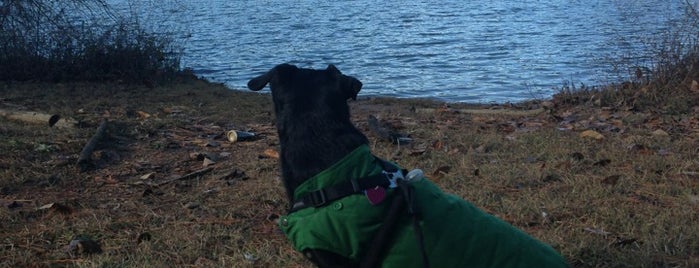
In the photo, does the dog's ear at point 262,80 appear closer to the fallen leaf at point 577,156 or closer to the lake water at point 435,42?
the fallen leaf at point 577,156

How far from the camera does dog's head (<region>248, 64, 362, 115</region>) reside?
3660 millimetres

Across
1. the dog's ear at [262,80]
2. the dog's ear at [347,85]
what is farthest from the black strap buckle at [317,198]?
the dog's ear at [262,80]

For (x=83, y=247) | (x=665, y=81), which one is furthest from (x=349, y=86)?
(x=665, y=81)

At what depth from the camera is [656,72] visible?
32.1 ft

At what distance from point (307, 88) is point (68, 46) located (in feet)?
31.4

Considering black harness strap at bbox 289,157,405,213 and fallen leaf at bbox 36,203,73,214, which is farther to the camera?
fallen leaf at bbox 36,203,73,214

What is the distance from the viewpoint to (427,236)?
3.07 meters

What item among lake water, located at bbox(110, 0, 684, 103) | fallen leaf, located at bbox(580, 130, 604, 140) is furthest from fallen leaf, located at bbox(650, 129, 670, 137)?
lake water, located at bbox(110, 0, 684, 103)

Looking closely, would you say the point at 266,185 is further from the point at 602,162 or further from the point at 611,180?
the point at 602,162

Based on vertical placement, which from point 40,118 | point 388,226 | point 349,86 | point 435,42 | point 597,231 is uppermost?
point 349,86

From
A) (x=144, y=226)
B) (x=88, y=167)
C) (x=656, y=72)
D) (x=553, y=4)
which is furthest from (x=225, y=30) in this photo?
(x=144, y=226)

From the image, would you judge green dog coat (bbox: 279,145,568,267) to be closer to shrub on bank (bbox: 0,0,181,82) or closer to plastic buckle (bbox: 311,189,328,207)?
plastic buckle (bbox: 311,189,328,207)

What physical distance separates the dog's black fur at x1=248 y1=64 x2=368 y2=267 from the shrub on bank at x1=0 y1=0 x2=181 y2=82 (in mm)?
9032

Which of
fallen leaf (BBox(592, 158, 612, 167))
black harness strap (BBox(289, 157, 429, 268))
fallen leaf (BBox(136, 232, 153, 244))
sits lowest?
fallen leaf (BBox(136, 232, 153, 244))
